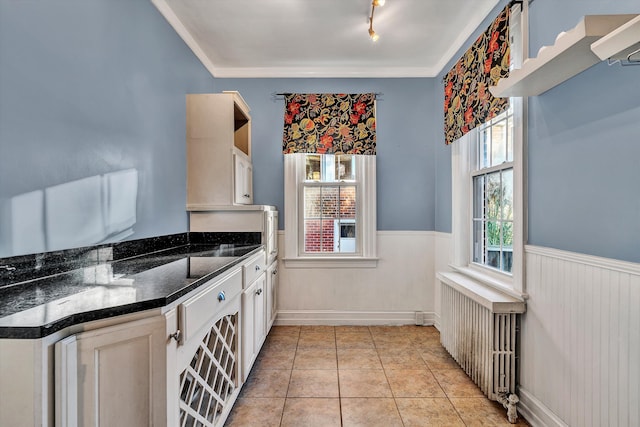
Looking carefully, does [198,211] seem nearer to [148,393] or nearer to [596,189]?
[148,393]

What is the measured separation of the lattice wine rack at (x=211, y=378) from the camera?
4.40 ft

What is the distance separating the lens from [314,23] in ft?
8.32

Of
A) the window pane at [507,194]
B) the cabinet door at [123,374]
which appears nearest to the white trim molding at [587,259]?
the window pane at [507,194]

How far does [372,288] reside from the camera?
3.39 metres

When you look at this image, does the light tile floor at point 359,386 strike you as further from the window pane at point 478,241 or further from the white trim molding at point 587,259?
the white trim molding at point 587,259

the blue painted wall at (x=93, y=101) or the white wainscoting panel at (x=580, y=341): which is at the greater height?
the blue painted wall at (x=93, y=101)

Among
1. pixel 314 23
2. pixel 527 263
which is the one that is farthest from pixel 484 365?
pixel 314 23

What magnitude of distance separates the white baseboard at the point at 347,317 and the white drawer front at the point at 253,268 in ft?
3.32

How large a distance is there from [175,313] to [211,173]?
176 cm

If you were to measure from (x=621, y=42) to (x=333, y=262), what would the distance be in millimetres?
2758

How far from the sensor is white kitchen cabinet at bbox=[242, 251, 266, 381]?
6.66 feet

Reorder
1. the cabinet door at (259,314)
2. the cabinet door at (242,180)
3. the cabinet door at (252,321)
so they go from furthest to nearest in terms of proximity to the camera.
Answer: the cabinet door at (242,180) < the cabinet door at (259,314) < the cabinet door at (252,321)

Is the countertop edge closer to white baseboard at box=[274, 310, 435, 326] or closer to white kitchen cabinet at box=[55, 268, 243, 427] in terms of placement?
white kitchen cabinet at box=[55, 268, 243, 427]

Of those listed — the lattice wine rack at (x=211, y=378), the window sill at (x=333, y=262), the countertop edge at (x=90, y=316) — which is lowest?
the lattice wine rack at (x=211, y=378)
